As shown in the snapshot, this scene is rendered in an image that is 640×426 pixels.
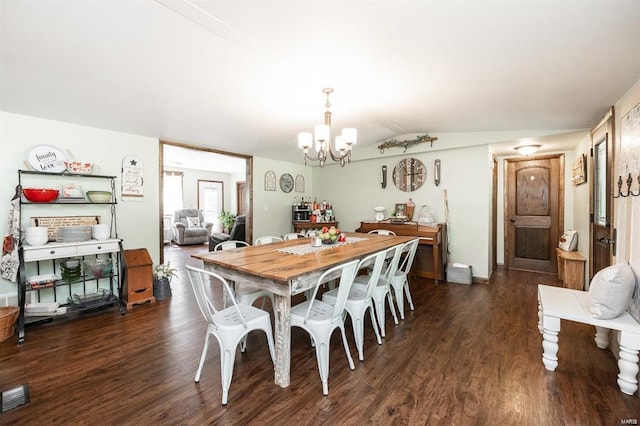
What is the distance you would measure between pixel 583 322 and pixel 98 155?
16.0 ft

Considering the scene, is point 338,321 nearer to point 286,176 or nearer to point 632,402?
point 632,402

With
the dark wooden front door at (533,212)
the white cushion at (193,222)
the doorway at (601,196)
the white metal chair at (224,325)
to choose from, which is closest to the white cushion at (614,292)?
the doorway at (601,196)

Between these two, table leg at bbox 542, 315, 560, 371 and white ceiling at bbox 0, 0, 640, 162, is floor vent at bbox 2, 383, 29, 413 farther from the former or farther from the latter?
table leg at bbox 542, 315, 560, 371

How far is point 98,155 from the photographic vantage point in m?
3.39

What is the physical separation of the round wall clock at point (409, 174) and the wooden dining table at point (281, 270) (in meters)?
2.75

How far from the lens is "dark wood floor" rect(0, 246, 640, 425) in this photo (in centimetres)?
161

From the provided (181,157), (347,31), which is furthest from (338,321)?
(181,157)

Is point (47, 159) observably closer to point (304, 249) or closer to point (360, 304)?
point (304, 249)

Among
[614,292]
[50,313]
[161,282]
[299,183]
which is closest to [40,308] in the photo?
[50,313]

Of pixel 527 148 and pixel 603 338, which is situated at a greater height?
pixel 527 148

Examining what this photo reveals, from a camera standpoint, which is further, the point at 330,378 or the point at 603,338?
the point at 603,338

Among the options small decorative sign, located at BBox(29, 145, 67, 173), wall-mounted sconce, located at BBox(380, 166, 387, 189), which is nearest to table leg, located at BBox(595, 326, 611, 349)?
wall-mounted sconce, located at BBox(380, 166, 387, 189)

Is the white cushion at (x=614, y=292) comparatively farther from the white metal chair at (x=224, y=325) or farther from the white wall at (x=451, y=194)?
the white wall at (x=451, y=194)

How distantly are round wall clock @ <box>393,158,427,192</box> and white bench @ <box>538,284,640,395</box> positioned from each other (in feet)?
9.06
